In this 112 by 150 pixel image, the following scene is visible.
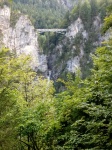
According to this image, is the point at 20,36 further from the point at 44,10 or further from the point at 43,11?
the point at 44,10

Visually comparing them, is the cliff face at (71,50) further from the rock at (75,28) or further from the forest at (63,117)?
the forest at (63,117)

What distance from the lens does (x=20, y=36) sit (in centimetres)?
8419

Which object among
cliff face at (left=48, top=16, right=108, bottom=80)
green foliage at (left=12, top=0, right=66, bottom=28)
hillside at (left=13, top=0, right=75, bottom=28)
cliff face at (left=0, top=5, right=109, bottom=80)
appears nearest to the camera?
cliff face at (left=0, top=5, right=109, bottom=80)

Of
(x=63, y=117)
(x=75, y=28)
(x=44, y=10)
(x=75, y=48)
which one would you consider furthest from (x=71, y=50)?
(x=63, y=117)

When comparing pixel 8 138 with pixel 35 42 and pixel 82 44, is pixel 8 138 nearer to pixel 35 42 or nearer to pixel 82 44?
pixel 35 42

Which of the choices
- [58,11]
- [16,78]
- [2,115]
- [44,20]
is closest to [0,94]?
[2,115]

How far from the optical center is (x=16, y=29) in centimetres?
8300

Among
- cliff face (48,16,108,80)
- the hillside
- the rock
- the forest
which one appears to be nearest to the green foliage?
the hillside

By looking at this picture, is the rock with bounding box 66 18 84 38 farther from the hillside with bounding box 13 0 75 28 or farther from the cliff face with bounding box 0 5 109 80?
the hillside with bounding box 13 0 75 28

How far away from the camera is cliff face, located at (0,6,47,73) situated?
7647cm

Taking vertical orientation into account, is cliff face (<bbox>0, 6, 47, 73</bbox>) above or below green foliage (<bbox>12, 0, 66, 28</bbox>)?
below

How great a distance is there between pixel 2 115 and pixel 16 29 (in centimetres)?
7229

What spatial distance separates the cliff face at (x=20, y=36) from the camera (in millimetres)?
76475

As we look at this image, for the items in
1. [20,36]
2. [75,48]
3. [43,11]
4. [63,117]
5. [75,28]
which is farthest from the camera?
[43,11]
